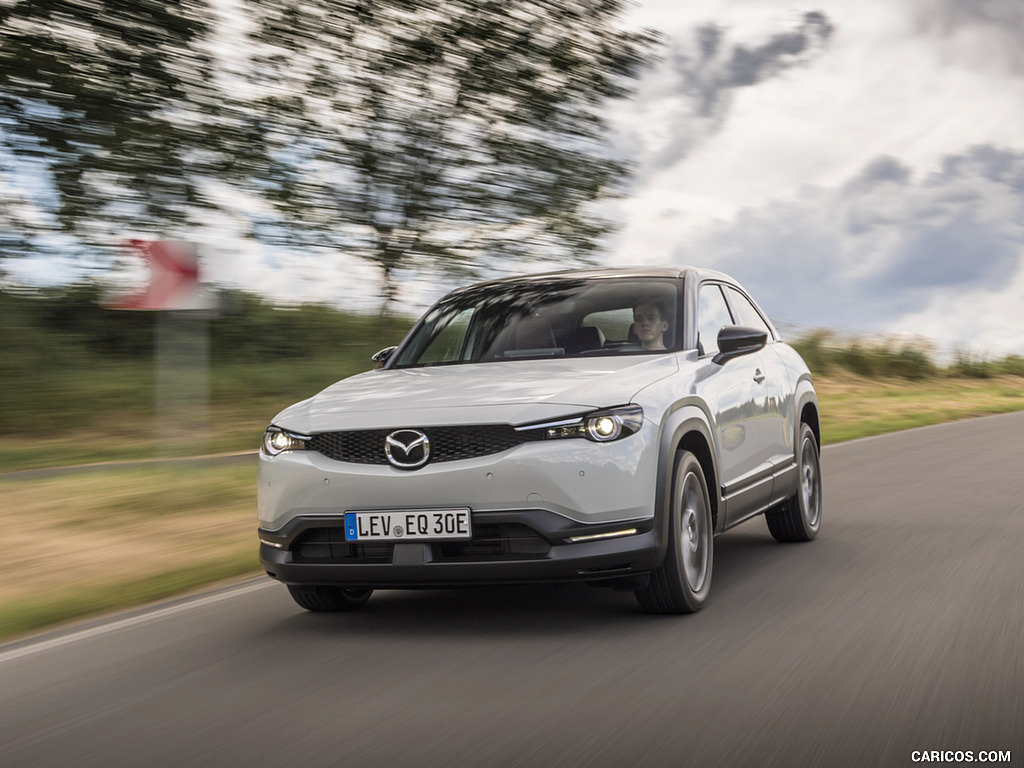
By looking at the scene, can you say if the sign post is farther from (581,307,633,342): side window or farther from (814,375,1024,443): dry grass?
(814,375,1024,443): dry grass

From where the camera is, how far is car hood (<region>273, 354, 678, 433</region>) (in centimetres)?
531

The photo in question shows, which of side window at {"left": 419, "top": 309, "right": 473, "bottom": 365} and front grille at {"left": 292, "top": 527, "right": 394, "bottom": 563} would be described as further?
side window at {"left": 419, "top": 309, "right": 473, "bottom": 365}

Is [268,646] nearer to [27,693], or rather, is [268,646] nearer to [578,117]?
[27,693]

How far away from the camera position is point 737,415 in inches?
264

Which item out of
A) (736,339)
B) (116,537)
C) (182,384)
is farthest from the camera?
(182,384)

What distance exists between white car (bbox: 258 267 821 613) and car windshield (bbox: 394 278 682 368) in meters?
0.02

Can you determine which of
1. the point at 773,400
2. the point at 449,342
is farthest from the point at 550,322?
the point at 773,400

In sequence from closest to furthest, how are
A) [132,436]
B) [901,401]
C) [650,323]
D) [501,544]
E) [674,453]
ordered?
[501,544] < [674,453] < [650,323] < [132,436] < [901,401]

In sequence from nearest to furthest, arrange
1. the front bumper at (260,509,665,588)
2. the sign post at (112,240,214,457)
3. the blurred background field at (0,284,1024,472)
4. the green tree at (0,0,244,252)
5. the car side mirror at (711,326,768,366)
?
the front bumper at (260,509,665,588), the car side mirror at (711,326,768,366), the green tree at (0,0,244,252), the blurred background field at (0,284,1024,472), the sign post at (112,240,214,457)

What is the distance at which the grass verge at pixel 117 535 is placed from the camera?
22.5 ft

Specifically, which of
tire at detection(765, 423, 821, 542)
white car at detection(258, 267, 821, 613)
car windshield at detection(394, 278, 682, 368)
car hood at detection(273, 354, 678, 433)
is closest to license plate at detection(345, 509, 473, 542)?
white car at detection(258, 267, 821, 613)

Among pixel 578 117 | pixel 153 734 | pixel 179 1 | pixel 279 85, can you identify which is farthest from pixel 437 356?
pixel 578 117

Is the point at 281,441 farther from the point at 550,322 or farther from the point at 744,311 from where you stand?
the point at 744,311

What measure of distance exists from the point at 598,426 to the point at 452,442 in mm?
616
